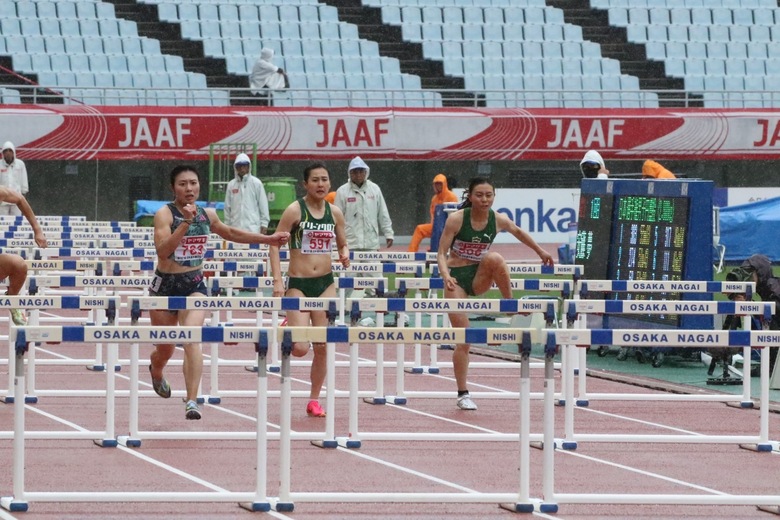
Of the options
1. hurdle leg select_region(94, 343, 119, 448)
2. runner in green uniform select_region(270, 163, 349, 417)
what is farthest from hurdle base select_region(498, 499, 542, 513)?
runner in green uniform select_region(270, 163, 349, 417)

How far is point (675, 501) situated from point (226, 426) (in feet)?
12.3

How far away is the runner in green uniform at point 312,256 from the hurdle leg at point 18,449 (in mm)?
3556

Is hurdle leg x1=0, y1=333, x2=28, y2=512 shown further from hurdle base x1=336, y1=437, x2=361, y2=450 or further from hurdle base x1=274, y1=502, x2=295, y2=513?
hurdle base x1=336, y1=437, x2=361, y2=450

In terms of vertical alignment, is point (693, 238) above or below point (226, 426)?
above

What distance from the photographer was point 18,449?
738cm

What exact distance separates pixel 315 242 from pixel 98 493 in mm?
3730

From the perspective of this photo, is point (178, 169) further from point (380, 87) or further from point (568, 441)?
point (380, 87)

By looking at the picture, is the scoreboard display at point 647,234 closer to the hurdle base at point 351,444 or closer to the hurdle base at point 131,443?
the hurdle base at point 351,444

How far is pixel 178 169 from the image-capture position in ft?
33.6

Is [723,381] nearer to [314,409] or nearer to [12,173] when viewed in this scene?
[314,409]

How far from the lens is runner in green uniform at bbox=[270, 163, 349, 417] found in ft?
35.7

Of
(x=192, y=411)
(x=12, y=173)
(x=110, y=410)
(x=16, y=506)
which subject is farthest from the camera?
(x=12, y=173)

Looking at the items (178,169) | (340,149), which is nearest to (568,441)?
(178,169)

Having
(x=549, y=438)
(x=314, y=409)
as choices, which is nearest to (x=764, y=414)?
(x=549, y=438)
